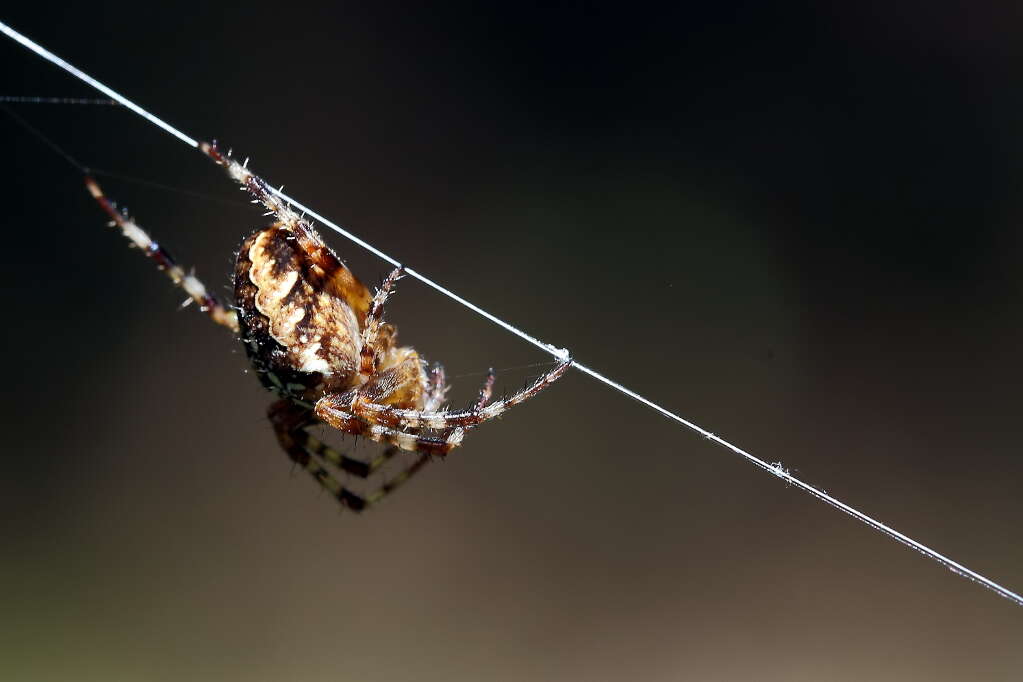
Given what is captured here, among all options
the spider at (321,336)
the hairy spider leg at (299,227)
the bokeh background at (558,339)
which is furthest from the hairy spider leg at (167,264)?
the bokeh background at (558,339)

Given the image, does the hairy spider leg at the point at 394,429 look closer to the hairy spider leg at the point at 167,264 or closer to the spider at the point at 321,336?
the spider at the point at 321,336

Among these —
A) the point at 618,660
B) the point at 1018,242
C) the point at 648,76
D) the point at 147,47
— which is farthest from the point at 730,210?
the point at 147,47

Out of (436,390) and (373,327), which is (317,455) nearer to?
(436,390)

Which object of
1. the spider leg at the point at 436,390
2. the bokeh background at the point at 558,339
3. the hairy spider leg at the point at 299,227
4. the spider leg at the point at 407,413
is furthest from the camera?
the bokeh background at the point at 558,339

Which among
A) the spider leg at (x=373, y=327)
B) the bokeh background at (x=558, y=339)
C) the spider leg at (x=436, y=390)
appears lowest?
the spider leg at (x=373, y=327)

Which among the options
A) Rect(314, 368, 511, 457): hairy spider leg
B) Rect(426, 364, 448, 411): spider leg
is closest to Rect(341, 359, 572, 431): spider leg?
Rect(314, 368, 511, 457): hairy spider leg

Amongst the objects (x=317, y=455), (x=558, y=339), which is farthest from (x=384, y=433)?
(x=558, y=339)
